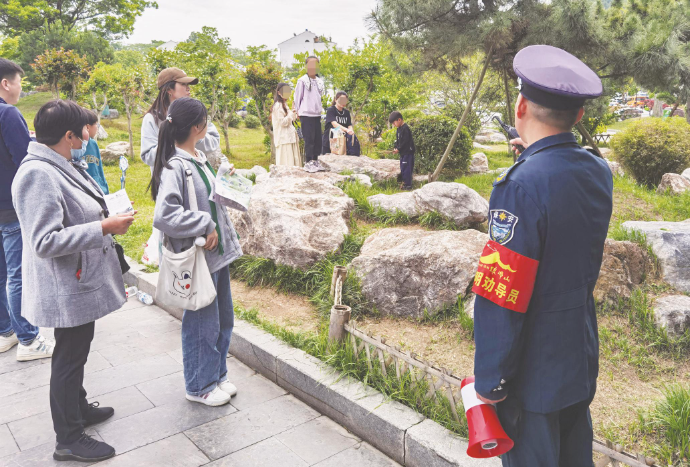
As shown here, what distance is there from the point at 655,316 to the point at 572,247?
2.53 metres

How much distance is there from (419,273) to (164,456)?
7.52 ft

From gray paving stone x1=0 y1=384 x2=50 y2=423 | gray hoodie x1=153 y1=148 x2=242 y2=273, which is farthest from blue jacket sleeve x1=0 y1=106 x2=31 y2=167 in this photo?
gray paving stone x1=0 y1=384 x2=50 y2=423

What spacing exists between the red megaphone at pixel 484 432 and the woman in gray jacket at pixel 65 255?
190 centimetres

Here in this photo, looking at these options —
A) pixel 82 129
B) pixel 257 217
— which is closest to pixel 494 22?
pixel 257 217

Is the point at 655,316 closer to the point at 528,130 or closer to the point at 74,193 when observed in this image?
the point at 528,130

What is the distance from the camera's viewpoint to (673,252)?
13.3 ft

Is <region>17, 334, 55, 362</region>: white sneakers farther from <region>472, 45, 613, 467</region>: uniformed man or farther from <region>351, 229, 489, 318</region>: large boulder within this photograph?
<region>472, 45, 613, 467</region>: uniformed man

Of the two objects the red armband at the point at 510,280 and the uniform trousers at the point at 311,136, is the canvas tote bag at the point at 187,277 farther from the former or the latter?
the uniform trousers at the point at 311,136

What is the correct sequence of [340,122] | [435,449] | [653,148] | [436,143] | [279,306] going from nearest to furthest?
→ 1. [435,449]
2. [279,306]
3. [653,148]
4. [340,122]
5. [436,143]

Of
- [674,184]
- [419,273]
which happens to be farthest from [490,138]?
[419,273]

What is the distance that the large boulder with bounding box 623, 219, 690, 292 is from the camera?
395cm

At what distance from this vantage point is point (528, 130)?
1.66m

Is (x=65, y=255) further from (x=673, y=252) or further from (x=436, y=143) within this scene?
(x=436, y=143)

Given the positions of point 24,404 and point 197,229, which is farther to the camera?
point 24,404
